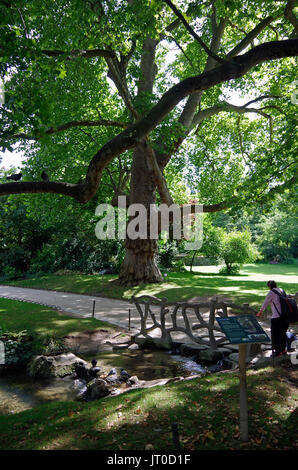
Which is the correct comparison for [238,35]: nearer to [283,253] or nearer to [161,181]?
[161,181]

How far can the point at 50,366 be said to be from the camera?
884 centimetres

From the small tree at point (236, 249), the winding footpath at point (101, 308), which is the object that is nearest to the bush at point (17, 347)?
the winding footpath at point (101, 308)

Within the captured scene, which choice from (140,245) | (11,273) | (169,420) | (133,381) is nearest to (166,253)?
(140,245)

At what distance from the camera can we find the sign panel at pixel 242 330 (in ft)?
14.2

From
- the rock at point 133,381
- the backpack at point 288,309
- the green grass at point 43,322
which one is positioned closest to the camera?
the backpack at point 288,309

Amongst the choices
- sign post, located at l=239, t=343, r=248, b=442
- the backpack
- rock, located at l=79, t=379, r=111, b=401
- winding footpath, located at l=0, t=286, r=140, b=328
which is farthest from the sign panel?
winding footpath, located at l=0, t=286, r=140, b=328

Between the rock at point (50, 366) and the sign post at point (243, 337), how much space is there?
5625 mm

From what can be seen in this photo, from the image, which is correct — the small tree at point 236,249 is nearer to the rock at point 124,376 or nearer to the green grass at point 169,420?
the rock at point 124,376

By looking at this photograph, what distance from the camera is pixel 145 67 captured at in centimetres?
1959

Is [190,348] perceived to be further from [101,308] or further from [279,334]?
[101,308]

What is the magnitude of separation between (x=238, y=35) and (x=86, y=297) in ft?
54.8

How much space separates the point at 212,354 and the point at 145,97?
376 inches

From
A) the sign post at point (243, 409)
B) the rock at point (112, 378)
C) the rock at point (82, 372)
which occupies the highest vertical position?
the sign post at point (243, 409)

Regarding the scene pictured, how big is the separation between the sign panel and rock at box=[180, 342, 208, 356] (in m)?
5.13
